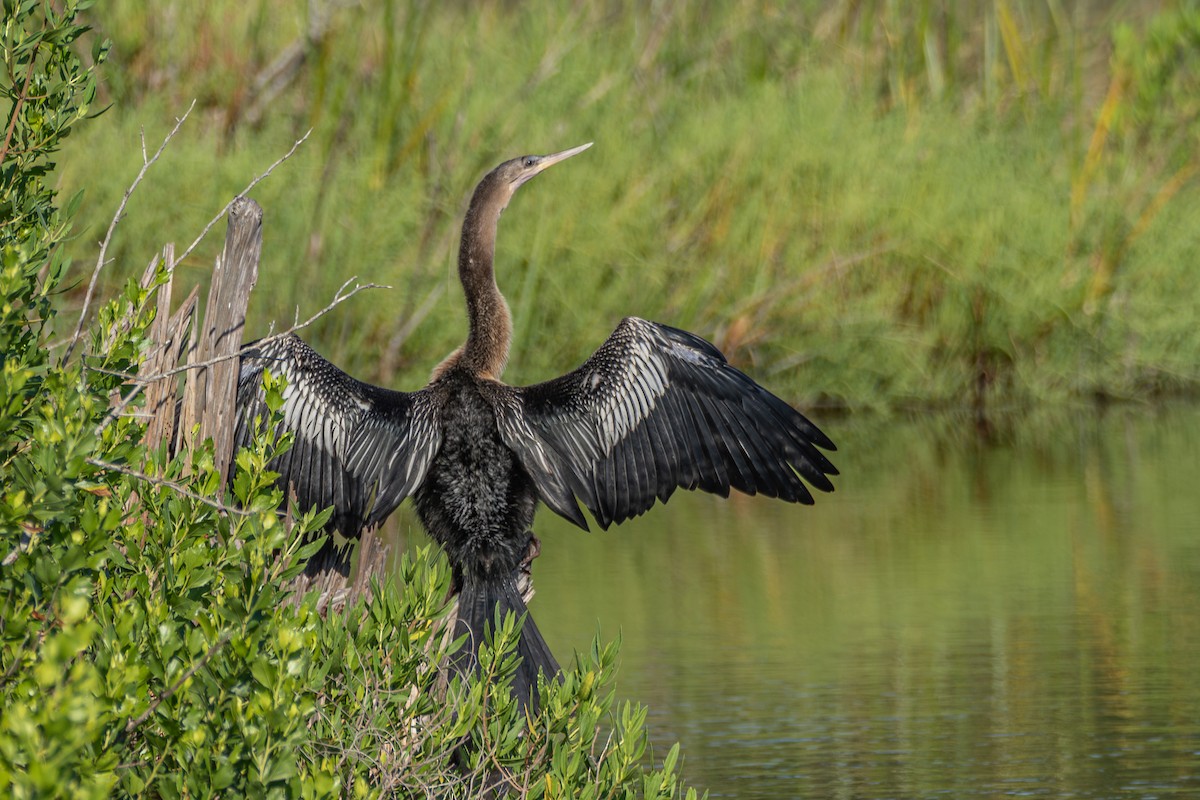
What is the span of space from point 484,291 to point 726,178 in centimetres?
866

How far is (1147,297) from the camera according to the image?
1532 centimetres

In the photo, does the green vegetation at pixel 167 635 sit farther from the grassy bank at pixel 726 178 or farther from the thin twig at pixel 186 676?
the grassy bank at pixel 726 178

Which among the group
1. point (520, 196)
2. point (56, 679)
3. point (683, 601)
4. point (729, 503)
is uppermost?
point (520, 196)

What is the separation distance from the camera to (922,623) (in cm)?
796

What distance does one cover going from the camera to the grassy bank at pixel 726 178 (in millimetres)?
13086

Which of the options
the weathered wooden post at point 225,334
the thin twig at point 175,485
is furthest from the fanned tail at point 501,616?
the thin twig at point 175,485

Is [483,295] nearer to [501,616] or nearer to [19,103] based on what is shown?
[501,616]

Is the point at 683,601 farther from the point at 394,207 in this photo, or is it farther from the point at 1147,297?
the point at 1147,297

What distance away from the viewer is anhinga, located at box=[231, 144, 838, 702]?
5.62m

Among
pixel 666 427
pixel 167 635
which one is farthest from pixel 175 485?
pixel 666 427

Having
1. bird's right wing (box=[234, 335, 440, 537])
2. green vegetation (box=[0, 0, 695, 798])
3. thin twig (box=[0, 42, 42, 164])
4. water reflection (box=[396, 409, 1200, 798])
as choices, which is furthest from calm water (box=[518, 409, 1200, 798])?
thin twig (box=[0, 42, 42, 164])

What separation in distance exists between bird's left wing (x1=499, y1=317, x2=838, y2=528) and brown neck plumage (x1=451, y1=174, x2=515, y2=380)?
0.25 meters

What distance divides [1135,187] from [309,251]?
6737mm

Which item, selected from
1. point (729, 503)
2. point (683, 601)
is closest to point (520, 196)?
point (729, 503)
